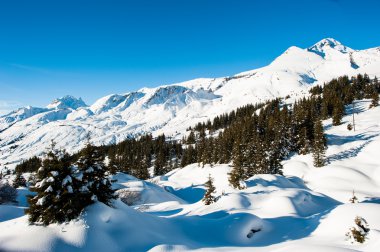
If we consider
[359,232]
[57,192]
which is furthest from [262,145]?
[57,192]

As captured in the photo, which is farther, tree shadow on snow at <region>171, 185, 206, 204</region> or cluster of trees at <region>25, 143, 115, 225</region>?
tree shadow on snow at <region>171, 185, 206, 204</region>

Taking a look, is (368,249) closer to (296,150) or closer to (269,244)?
(269,244)

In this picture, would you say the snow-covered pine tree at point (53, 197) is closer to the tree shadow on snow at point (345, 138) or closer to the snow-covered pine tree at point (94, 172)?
the snow-covered pine tree at point (94, 172)

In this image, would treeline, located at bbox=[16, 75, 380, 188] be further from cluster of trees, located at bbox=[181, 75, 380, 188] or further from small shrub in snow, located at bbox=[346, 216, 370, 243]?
small shrub in snow, located at bbox=[346, 216, 370, 243]

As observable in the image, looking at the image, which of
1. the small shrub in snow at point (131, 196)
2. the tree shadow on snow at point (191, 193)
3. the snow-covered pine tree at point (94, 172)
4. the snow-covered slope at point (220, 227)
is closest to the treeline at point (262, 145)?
the snow-covered pine tree at point (94, 172)

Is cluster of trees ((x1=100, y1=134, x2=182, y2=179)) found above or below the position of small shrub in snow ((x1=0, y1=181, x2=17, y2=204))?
below

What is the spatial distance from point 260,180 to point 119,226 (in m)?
26.8

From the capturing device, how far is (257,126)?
87.5 metres

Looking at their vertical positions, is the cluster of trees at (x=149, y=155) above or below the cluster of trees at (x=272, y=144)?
below

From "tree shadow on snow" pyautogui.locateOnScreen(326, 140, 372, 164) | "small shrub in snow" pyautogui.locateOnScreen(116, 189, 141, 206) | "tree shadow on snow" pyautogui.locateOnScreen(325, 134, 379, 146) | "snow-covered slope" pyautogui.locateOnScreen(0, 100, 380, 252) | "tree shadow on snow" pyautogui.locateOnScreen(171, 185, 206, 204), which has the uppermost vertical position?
"snow-covered slope" pyautogui.locateOnScreen(0, 100, 380, 252)

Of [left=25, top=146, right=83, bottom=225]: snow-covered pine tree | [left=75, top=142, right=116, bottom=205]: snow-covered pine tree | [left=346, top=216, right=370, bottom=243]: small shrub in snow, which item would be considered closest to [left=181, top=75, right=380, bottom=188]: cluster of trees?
[left=75, top=142, right=116, bottom=205]: snow-covered pine tree

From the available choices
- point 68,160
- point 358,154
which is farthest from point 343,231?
point 358,154

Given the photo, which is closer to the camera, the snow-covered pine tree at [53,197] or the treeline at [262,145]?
the snow-covered pine tree at [53,197]

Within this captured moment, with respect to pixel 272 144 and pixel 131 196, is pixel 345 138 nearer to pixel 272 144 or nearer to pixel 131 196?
pixel 272 144
